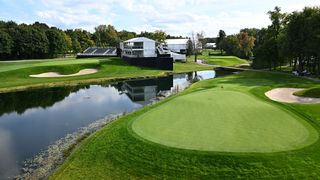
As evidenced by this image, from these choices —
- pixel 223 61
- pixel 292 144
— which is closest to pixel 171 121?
pixel 292 144

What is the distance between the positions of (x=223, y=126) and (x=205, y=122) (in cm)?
135

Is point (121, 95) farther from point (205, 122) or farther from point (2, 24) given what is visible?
point (2, 24)

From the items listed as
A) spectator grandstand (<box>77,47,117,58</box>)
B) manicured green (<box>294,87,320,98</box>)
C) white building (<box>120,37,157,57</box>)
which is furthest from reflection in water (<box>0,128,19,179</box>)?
spectator grandstand (<box>77,47,117,58</box>)

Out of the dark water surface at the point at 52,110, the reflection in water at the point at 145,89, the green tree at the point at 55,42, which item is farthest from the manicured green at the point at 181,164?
the green tree at the point at 55,42

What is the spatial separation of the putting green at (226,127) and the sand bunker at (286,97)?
494 cm

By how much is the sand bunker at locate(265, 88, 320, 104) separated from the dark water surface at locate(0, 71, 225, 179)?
1326 centimetres

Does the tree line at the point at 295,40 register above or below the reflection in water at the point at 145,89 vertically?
above

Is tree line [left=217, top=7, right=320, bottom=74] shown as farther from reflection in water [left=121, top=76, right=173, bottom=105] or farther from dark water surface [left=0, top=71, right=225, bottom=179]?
dark water surface [left=0, top=71, right=225, bottom=179]

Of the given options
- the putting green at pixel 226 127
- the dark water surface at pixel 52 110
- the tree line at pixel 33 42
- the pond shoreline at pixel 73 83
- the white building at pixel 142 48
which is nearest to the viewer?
the putting green at pixel 226 127

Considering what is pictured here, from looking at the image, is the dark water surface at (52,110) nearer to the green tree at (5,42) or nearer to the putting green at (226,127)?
the putting green at (226,127)

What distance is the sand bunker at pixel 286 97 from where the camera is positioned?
30237 millimetres

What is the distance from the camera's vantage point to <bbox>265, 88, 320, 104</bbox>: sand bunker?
3024 centimetres

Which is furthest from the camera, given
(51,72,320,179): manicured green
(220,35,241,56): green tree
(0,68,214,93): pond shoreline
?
(220,35,241,56): green tree

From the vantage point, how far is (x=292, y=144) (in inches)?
681
